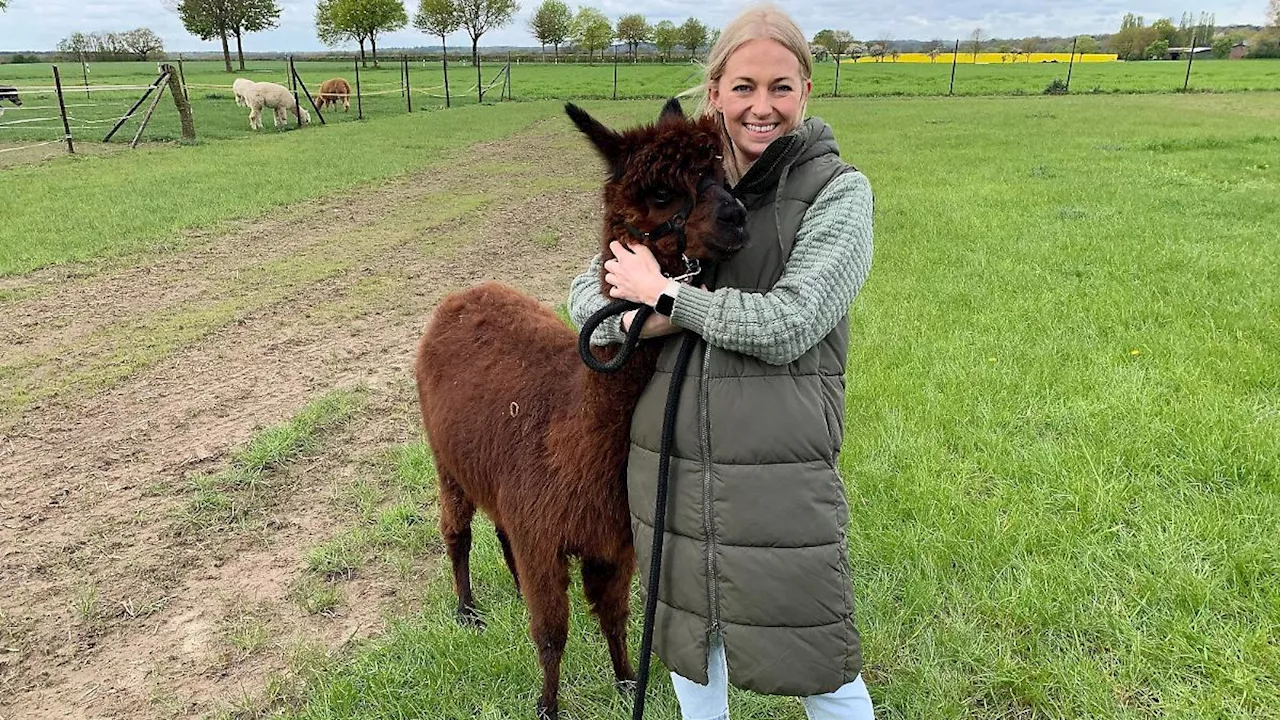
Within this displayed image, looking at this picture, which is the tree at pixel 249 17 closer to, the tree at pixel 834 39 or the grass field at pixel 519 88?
the grass field at pixel 519 88

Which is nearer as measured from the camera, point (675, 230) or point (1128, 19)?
point (675, 230)

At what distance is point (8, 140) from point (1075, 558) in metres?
20.9

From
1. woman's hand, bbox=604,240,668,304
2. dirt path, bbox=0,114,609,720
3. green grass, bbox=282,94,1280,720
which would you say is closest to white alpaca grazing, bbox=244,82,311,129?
dirt path, bbox=0,114,609,720

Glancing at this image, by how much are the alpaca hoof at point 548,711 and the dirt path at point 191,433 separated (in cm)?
81

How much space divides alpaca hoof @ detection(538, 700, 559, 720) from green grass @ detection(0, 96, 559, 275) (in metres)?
7.31

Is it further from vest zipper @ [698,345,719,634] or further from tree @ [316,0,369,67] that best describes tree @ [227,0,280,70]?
vest zipper @ [698,345,719,634]

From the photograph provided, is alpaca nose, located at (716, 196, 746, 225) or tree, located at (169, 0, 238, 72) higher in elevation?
tree, located at (169, 0, 238, 72)

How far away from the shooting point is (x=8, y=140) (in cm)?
1664

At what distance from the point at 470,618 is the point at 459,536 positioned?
12.0 inches

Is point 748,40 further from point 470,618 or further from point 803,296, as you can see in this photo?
point 470,618

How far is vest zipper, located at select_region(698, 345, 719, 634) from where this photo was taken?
1747 millimetres

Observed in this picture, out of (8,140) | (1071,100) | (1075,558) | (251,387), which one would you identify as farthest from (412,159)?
(1071,100)

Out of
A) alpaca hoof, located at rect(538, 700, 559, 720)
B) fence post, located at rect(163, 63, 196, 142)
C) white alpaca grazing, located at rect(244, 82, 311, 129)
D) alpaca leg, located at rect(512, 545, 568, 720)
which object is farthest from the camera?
white alpaca grazing, located at rect(244, 82, 311, 129)

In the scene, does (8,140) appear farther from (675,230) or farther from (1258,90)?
→ (1258,90)
